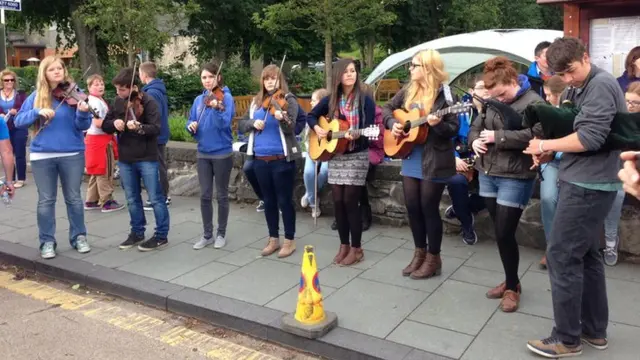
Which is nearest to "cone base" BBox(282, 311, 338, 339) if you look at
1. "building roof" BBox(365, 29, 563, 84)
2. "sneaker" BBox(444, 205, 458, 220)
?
"sneaker" BBox(444, 205, 458, 220)

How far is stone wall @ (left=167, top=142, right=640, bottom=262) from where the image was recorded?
5.13m

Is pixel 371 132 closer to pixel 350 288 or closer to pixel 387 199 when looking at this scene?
pixel 350 288

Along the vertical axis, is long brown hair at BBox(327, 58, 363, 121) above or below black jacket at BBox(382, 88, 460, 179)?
above

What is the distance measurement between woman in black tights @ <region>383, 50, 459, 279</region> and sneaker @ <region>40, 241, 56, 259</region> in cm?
348

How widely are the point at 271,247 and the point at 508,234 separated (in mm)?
2419

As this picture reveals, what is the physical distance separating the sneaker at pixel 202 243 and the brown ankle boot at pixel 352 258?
1.53 meters

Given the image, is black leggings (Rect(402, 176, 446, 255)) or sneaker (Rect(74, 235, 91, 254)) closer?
black leggings (Rect(402, 176, 446, 255))

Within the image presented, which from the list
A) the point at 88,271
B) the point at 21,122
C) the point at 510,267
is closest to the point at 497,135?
the point at 510,267

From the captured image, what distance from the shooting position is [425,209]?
15.7 ft

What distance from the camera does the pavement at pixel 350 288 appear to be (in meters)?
3.87

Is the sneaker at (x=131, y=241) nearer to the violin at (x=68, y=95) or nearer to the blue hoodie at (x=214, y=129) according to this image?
the blue hoodie at (x=214, y=129)

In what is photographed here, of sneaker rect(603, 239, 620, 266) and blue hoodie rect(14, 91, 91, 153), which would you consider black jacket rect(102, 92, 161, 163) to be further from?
sneaker rect(603, 239, 620, 266)

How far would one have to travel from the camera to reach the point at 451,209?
236 inches

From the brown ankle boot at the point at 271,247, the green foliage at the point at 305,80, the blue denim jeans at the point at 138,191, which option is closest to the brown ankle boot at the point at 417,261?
the brown ankle boot at the point at 271,247
